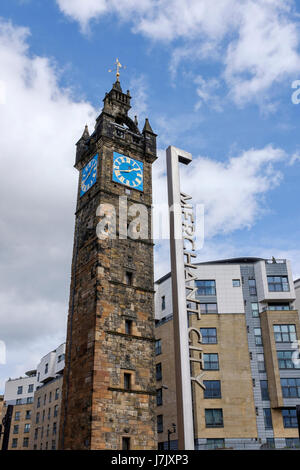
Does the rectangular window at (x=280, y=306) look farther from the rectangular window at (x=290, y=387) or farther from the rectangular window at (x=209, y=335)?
the rectangular window at (x=290, y=387)

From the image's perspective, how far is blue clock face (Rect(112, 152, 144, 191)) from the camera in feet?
125

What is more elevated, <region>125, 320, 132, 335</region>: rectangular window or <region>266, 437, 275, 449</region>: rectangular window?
<region>125, 320, 132, 335</region>: rectangular window

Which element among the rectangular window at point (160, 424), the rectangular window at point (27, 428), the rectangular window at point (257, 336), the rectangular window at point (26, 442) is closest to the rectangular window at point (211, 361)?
the rectangular window at point (257, 336)

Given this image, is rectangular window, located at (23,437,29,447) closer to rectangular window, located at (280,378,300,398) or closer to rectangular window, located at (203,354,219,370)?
rectangular window, located at (203,354,219,370)

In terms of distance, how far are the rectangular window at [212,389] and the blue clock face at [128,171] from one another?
22992 millimetres

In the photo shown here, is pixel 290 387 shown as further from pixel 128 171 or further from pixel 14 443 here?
pixel 14 443

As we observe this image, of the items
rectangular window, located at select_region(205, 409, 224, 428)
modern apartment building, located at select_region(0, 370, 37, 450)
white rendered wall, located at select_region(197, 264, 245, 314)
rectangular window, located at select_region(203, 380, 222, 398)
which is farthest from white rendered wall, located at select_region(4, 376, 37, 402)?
rectangular window, located at select_region(205, 409, 224, 428)

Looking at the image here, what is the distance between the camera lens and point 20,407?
3484 inches

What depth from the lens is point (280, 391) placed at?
49.2 m

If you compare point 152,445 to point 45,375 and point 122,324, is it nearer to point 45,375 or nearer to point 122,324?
point 122,324

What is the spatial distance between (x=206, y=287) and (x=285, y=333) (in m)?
10.3

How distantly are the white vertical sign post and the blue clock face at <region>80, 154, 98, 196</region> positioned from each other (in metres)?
15.8
